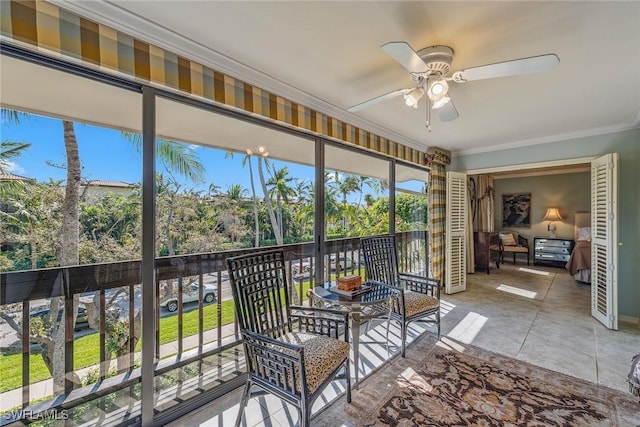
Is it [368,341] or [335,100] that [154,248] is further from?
[368,341]

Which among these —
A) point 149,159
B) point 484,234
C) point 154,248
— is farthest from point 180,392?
point 484,234

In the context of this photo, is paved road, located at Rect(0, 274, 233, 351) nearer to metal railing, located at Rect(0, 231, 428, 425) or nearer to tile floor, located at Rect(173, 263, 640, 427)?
metal railing, located at Rect(0, 231, 428, 425)

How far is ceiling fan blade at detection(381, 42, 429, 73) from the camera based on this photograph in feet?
4.41

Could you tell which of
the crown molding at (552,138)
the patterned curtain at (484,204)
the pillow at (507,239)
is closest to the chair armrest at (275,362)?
the crown molding at (552,138)

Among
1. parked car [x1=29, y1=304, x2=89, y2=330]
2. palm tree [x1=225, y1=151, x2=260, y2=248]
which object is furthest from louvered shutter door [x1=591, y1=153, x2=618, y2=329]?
parked car [x1=29, y1=304, x2=89, y2=330]

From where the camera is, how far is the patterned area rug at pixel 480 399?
5.99 ft

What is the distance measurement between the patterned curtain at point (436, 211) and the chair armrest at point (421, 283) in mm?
1533

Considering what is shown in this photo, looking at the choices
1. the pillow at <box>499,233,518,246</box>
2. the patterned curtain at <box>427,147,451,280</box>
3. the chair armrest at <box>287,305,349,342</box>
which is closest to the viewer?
the chair armrest at <box>287,305,349,342</box>

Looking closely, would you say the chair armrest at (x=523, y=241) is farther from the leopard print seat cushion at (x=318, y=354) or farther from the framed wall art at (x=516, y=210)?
the leopard print seat cushion at (x=318, y=354)

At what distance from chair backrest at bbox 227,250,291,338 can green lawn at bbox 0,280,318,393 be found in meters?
0.64

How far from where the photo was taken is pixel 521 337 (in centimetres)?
300

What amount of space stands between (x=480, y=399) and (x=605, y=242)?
2790 millimetres

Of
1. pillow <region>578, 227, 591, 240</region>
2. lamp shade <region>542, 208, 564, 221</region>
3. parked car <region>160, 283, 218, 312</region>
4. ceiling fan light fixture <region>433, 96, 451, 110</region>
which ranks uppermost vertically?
ceiling fan light fixture <region>433, 96, 451, 110</region>

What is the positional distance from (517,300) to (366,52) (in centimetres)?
432
